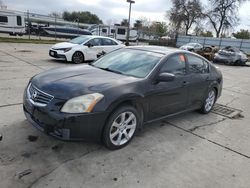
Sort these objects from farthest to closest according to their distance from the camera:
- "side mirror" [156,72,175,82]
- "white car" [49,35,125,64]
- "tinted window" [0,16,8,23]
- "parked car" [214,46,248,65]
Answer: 1. "tinted window" [0,16,8,23]
2. "parked car" [214,46,248,65]
3. "white car" [49,35,125,64]
4. "side mirror" [156,72,175,82]

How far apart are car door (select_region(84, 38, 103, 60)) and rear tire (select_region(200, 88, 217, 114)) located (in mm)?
6897

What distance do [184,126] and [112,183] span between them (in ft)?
7.48

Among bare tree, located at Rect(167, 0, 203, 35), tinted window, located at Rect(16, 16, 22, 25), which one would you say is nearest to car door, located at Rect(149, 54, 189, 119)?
tinted window, located at Rect(16, 16, 22, 25)

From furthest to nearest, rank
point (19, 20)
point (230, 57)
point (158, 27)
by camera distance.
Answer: point (158, 27), point (19, 20), point (230, 57)

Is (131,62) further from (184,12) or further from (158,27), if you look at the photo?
(158,27)

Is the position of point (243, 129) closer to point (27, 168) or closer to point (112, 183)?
point (112, 183)

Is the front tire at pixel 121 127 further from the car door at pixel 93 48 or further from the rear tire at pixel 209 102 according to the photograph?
the car door at pixel 93 48

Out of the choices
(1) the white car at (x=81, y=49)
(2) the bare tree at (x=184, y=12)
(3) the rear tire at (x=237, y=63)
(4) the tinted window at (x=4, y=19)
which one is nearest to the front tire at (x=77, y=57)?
(1) the white car at (x=81, y=49)

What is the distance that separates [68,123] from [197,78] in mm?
2876

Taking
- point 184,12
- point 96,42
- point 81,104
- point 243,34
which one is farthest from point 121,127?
point 243,34

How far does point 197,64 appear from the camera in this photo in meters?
4.72

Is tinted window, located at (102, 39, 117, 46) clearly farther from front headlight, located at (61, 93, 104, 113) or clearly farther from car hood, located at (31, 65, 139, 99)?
front headlight, located at (61, 93, 104, 113)

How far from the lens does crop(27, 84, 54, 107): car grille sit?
2898mm

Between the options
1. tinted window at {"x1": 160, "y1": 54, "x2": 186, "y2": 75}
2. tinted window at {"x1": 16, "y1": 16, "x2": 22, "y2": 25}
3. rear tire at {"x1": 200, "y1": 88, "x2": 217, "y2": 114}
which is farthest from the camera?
tinted window at {"x1": 16, "y1": 16, "x2": 22, "y2": 25}
